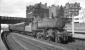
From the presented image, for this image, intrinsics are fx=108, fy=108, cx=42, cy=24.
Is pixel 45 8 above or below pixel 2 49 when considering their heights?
above

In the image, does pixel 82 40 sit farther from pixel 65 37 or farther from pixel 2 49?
pixel 2 49

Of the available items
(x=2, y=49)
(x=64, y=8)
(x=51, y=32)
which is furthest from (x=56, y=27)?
(x=64, y=8)

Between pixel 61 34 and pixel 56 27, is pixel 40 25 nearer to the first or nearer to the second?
pixel 56 27

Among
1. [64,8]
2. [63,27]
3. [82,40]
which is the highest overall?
[64,8]

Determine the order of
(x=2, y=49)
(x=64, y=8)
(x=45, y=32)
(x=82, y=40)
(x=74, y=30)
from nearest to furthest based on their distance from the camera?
(x=2, y=49)
(x=82, y=40)
(x=45, y=32)
(x=74, y=30)
(x=64, y=8)

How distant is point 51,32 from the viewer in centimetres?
2159

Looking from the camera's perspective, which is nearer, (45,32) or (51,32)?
(51,32)

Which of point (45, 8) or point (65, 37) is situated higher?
point (45, 8)

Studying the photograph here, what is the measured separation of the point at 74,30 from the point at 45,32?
7.24 meters

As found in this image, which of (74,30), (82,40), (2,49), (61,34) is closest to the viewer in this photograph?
(2,49)

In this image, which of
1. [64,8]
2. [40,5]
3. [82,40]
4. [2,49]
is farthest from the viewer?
[40,5]

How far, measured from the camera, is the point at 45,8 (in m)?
139

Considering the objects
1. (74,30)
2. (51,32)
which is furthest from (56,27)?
(74,30)

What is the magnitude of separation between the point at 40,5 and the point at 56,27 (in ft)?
379
